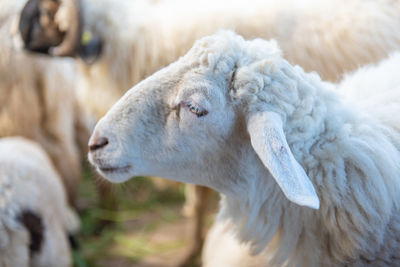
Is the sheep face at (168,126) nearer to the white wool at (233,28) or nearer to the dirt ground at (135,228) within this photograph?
the white wool at (233,28)

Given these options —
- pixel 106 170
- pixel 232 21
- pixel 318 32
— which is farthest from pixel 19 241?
pixel 318 32

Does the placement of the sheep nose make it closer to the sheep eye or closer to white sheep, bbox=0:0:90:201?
the sheep eye

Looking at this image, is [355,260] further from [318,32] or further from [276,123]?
[318,32]

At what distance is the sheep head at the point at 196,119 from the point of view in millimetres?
1383

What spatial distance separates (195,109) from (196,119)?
4 centimetres

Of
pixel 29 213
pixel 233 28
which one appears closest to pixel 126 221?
pixel 29 213

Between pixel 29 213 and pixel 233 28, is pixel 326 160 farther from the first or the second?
pixel 29 213

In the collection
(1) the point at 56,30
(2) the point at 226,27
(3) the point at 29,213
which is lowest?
(3) the point at 29,213

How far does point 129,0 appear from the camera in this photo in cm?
311

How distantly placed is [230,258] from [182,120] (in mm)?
757

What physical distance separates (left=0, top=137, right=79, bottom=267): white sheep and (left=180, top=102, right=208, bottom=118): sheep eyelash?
1.32 meters

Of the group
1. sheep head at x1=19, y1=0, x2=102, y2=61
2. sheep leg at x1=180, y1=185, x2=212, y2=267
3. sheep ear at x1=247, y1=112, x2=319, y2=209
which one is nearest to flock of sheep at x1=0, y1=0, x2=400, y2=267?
sheep ear at x1=247, y1=112, x2=319, y2=209

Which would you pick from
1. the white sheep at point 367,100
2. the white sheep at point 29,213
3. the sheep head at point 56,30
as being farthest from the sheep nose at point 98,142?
the sheep head at point 56,30

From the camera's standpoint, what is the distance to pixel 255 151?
1385 mm
